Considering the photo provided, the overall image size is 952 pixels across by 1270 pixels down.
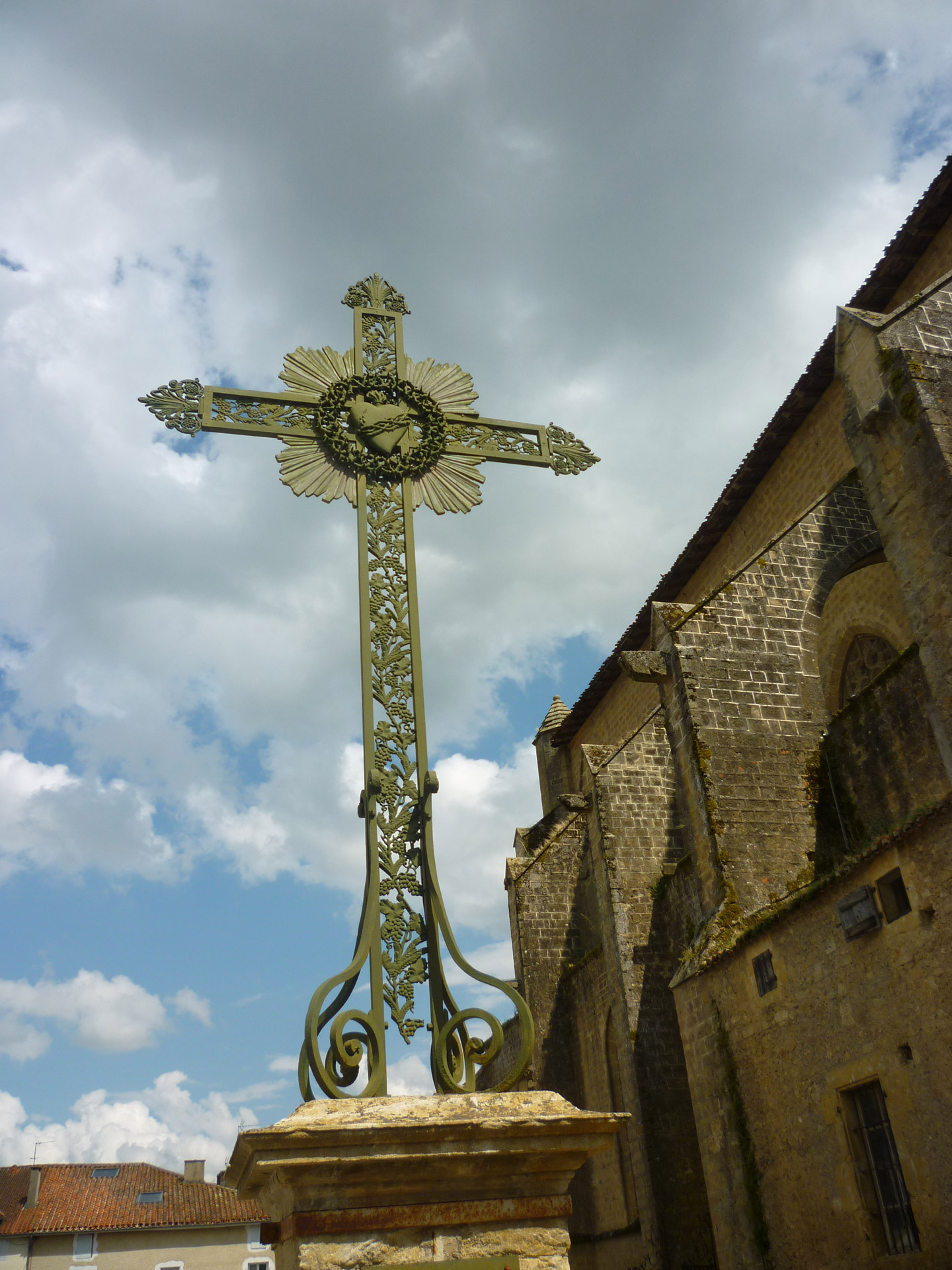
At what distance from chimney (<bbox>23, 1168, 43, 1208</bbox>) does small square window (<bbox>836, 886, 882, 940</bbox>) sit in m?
31.5

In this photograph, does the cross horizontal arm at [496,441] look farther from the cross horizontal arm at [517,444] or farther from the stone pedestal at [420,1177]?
the stone pedestal at [420,1177]

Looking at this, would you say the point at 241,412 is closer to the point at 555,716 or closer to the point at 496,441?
the point at 496,441

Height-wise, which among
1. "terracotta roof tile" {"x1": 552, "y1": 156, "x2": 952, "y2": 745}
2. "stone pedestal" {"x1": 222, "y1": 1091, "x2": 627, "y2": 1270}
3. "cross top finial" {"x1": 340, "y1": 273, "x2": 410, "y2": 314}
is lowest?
"stone pedestal" {"x1": 222, "y1": 1091, "x2": 627, "y2": 1270}

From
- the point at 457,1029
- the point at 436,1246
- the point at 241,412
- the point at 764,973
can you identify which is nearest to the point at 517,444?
the point at 241,412

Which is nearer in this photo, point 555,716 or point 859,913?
point 859,913

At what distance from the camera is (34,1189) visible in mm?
30266

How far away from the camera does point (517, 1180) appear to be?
3.08m

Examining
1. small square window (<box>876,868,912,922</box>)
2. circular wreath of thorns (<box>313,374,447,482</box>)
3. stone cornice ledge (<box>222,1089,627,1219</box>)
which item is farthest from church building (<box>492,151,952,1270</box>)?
stone cornice ledge (<box>222,1089,627,1219</box>)

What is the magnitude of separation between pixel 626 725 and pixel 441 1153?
56.5 feet

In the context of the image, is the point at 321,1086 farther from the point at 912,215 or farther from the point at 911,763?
the point at 912,215

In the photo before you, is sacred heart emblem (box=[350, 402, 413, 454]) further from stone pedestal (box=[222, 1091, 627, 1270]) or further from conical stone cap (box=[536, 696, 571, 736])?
conical stone cap (box=[536, 696, 571, 736])

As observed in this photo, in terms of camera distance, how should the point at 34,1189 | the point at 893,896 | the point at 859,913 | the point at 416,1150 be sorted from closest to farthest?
the point at 416,1150 < the point at 893,896 < the point at 859,913 < the point at 34,1189

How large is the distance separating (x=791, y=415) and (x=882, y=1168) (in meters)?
10.3

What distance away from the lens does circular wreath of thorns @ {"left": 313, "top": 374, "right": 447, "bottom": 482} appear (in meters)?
4.53
